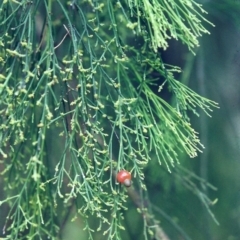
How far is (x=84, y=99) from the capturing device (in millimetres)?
538

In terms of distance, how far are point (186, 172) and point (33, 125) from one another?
0.30 meters

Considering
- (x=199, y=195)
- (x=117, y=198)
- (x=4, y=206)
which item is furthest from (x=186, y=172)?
(x=4, y=206)

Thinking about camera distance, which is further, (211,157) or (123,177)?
(211,157)

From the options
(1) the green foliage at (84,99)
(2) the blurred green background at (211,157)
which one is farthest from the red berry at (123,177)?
(2) the blurred green background at (211,157)

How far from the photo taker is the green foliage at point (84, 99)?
1.73 ft

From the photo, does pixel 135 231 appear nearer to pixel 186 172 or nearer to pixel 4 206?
pixel 186 172

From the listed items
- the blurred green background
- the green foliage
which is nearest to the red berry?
the green foliage

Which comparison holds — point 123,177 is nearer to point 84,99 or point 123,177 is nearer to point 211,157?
point 84,99

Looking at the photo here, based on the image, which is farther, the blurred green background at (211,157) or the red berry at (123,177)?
the blurred green background at (211,157)

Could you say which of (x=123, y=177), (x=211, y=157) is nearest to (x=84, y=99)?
→ (x=123, y=177)

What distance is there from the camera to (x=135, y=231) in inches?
29.8

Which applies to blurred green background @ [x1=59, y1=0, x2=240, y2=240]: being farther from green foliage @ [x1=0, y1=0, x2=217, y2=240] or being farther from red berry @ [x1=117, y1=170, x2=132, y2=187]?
red berry @ [x1=117, y1=170, x2=132, y2=187]

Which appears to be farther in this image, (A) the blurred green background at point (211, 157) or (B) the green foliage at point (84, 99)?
(A) the blurred green background at point (211, 157)

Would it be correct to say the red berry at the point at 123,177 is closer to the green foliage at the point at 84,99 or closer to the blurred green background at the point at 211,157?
the green foliage at the point at 84,99
